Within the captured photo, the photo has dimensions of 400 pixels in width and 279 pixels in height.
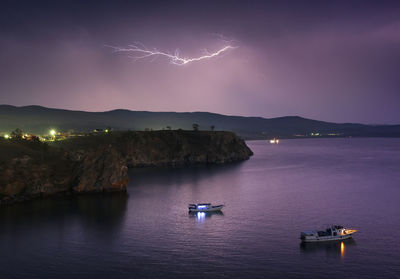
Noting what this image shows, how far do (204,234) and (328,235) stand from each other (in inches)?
824

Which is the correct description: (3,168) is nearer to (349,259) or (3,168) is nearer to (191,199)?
(191,199)

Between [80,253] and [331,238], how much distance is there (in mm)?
39974

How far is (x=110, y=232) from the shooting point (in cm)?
7150

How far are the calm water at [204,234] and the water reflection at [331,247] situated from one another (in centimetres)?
15

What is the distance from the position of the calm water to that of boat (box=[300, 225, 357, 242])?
1442 mm

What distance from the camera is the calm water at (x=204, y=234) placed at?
5306cm

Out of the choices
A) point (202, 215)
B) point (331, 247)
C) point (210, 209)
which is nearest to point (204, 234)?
point (202, 215)

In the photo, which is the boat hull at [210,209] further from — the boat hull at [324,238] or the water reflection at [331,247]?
the water reflection at [331,247]

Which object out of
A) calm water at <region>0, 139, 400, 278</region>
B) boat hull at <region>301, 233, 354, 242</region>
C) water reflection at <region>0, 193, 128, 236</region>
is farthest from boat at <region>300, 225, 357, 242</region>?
water reflection at <region>0, 193, 128, 236</region>

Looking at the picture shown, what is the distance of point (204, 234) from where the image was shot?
69.6m

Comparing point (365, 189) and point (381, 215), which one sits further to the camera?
point (365, 189)

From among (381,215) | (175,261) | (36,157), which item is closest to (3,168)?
(36,157)

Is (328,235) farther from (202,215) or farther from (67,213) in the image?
(67,213)

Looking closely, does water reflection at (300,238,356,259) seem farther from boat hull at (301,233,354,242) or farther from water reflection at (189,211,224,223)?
water reflection at (189,211,224,223)
